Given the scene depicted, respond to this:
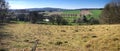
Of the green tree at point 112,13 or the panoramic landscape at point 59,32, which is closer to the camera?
the panoramic landscape at point 59,32

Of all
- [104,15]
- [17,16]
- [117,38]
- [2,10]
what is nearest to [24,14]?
[17,16]

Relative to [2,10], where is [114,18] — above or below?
below

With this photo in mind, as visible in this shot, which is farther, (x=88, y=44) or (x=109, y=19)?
(x=109, y=19)

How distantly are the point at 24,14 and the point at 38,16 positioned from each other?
18.1 feet

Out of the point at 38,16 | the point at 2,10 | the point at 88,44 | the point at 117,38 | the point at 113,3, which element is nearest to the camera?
the point at 88,44

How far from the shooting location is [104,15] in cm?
5112

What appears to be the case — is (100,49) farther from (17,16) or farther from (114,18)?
(17,16)

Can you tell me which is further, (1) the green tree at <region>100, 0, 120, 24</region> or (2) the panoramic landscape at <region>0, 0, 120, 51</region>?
(1) the green tree at <region>100, 0, 120, 24</region>

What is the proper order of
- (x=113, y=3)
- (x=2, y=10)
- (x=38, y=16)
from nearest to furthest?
(x=2, y=10) < (x=113, y=3) < (x=38, y=16)

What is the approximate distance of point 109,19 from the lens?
49.3 meters

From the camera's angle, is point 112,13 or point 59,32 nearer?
point 59,32

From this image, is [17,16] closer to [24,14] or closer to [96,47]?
[24,14]

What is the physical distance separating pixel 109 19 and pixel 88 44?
3420 cm

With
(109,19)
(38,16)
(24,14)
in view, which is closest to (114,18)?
(109,19)
